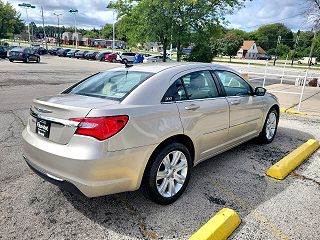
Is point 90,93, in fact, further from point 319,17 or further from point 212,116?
point 319,17

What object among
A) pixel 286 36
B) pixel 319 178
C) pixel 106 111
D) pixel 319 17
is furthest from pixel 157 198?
pixel 286 36

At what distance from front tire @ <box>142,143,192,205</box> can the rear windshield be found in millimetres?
788

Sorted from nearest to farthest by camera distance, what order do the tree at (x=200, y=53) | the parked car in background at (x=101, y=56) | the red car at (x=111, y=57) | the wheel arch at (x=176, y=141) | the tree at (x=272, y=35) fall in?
the wheel arch at (x=176, y=141) < the tree at (x=200, y=53) < the red car at (x=111, y=57) < the parked car in background at (x=101, y=56) < the tree at (x=272, y=35)

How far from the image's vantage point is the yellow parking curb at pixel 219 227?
8.65 feet

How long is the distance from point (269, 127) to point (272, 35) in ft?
424

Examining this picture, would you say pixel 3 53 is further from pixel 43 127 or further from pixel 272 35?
pixel 272 35

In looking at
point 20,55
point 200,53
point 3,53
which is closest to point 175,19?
point 200,53

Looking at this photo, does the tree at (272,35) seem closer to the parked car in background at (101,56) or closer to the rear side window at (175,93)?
the parked car in background at (101,56)

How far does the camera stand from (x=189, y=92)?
3588mm

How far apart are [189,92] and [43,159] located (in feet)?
6.09

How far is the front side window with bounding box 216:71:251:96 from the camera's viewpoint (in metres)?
4.29

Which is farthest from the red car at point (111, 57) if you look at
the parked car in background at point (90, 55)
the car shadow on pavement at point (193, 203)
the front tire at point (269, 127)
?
the car shadow on pavement at point (193, 203)

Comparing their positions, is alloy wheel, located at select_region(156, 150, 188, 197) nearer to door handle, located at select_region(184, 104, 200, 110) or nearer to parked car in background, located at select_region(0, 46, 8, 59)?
door handle, located at select_region(184, 104, 200, 110)

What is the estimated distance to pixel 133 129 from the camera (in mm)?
2809
